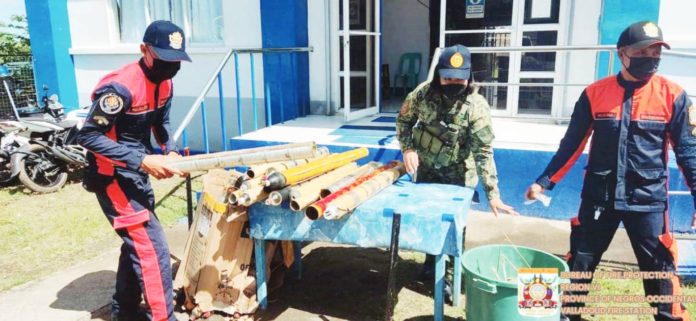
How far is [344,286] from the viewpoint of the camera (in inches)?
150

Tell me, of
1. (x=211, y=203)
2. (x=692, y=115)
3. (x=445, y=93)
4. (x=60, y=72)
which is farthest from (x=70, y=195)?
(x=692, y=115)

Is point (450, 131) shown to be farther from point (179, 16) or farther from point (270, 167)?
point (179, 16)

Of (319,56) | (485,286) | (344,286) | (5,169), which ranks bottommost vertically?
(344,286)

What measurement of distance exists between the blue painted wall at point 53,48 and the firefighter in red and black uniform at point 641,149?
28.1 feet

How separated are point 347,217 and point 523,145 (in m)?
2.75

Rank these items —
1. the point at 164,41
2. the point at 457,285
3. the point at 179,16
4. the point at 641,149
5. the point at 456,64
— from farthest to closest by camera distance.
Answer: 1. the point at 179,16
2. the point at 457,285
3. the point at 456,64
4. the point at 164,41
5. the point at 641,149

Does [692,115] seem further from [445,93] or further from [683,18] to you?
[683,18]

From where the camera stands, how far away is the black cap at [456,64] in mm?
3148

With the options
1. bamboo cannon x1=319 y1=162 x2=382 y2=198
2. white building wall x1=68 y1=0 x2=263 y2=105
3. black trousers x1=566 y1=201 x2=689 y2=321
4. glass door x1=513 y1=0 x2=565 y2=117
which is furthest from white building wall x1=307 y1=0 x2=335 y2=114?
black trousers x1=566 y1=201 x2=689 y2=321

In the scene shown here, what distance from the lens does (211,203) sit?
10.8 ft

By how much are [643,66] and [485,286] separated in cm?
136

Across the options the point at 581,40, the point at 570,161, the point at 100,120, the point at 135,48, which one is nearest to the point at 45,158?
the point at 135,48

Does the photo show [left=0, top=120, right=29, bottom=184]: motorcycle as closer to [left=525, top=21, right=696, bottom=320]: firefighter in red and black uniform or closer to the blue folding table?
the blue folding table

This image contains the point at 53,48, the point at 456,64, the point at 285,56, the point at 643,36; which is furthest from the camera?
the point at 53,48
